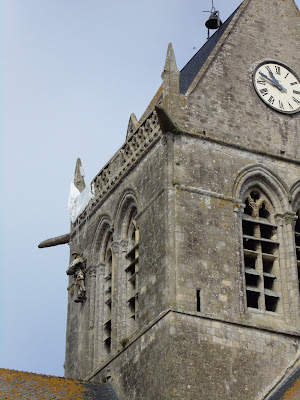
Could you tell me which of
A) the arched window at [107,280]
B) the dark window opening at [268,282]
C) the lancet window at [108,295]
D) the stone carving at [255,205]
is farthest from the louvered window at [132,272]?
the dark window opening at [268,282]

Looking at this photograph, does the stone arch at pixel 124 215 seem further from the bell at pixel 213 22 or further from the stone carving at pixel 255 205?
the bell at pixel 213 22

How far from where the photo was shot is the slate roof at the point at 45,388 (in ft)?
82.0

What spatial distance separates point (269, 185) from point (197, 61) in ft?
16.3

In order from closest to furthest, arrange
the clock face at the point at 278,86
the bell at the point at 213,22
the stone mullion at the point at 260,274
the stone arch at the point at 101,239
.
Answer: the stone mullion at the point at 260,274 < the clock face at the point at 278,86 < the stone arch at the point at 101,239 < the bell at the point at 213,22

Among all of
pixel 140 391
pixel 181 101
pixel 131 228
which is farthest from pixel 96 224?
pixel 140 391

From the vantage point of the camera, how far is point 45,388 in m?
25.6

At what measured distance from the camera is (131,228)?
28.7 metres

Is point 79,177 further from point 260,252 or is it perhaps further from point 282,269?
point 282,269

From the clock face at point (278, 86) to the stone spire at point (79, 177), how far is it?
6633 mm

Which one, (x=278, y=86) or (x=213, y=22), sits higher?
(x=213, y=22)

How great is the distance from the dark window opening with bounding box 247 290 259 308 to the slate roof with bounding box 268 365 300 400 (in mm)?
1836

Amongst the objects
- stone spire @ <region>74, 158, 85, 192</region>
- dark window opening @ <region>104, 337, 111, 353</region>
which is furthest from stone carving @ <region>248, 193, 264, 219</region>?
stone spire @ <region>74, 158, 85, 192</region>

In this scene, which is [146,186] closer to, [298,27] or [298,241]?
[298,241]

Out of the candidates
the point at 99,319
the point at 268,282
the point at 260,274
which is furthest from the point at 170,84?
the point at 99,319
